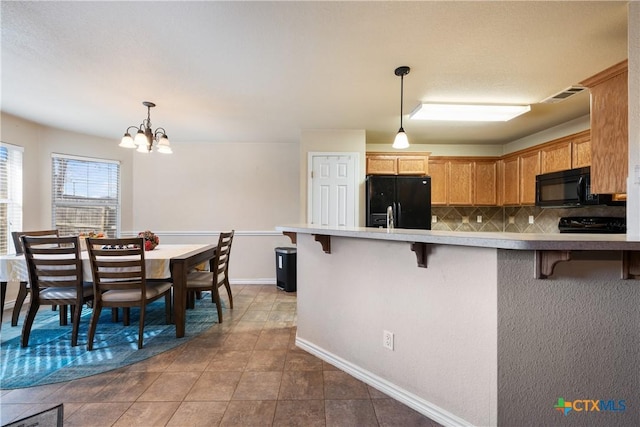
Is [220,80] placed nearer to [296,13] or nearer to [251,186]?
[296,13]

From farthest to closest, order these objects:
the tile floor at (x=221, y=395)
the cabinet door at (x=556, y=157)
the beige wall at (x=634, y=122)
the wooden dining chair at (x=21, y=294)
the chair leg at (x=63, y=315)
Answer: the cabinet door at (x=556, y=157), the chair leg at (x=63, y=315), the wooden dining chair at (x=21, y=294), the tile floor at (x=221, y=395), the beige wall at (x=634, y=122)

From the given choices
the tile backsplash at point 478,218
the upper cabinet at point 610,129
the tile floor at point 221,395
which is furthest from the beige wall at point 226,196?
the upper cabinet at point 610,129

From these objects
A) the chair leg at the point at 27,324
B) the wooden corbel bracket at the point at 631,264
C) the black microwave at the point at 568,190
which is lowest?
the chair leg at the point at 27,324

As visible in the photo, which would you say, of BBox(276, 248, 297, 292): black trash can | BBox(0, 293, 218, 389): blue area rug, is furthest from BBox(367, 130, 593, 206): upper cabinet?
BBox(0, 293, 218, 389): blue area rug

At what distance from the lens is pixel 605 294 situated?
128 centimetres

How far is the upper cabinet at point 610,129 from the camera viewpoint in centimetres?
167

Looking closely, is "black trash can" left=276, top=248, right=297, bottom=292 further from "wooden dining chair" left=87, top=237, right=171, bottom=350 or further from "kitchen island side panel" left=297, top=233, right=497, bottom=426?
"wooden dining chair" left=87, top=237, right=171, bottom=350

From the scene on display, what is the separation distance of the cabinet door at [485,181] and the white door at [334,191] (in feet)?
6.66

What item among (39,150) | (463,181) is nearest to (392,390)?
(463,181)

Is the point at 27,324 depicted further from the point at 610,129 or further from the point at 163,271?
the point at 610,129

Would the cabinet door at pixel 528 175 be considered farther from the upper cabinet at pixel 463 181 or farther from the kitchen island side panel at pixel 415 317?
the kitchen island side panel at pixel 415 317

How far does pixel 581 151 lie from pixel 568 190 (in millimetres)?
478

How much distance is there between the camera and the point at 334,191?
394 cm

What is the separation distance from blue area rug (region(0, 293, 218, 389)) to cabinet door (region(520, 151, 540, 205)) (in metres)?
4.32
